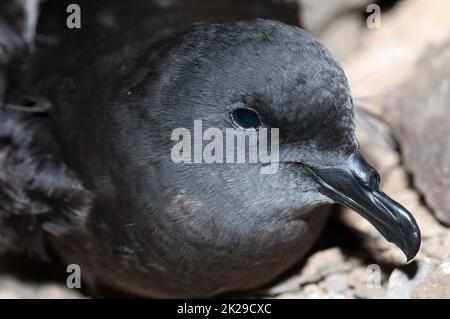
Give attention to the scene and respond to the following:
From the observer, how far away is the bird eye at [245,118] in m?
2.70

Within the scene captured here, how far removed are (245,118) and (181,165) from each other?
0.27m

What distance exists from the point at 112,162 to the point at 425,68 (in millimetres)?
1531

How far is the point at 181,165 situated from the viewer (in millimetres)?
2799

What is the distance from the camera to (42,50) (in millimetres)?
3627

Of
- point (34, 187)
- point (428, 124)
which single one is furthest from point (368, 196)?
point (34, 187)

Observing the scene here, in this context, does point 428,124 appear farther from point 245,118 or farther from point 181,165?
point 181,165

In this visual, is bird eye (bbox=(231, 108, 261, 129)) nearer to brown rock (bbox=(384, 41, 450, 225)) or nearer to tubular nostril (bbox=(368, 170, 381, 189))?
tubular nostril (bbox=(368, 170, 381, 189))

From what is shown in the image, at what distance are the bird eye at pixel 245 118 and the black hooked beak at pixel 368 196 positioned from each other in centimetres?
23

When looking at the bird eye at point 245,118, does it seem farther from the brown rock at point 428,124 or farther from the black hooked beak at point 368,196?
the brown rock at point 428,124

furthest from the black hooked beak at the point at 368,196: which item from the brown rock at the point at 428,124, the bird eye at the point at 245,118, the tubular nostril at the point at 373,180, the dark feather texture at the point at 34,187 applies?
the dark feather texture at the point at 34,187
